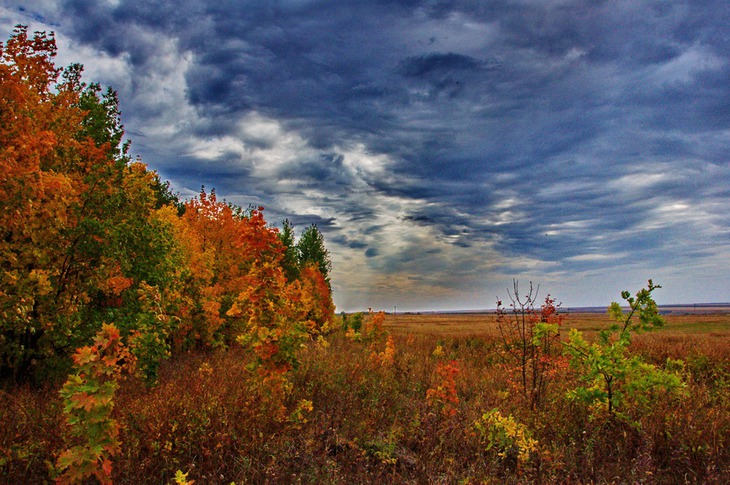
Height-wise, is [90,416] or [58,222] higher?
[58,222]

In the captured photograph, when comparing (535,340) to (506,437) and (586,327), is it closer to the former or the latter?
(506,437)

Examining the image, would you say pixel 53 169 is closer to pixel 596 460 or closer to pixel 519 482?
pixel 519 482

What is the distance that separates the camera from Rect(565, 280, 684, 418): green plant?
6.10 m

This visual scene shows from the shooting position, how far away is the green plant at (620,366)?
6.10m

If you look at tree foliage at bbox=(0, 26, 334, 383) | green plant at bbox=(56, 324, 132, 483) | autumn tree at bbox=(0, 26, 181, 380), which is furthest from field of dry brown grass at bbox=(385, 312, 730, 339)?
autumn tree at bbox=(0, 26, 181, 380)

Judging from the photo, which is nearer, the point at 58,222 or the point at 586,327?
the point at 58,222

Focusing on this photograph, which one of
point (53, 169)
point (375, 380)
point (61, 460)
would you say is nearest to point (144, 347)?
point (61, 460)

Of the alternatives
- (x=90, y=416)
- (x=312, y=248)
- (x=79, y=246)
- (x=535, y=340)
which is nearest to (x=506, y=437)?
(x=535, y=340)

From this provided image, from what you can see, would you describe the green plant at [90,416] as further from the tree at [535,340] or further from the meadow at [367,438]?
the tree at [535,340]

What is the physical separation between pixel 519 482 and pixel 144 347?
7.02 metres

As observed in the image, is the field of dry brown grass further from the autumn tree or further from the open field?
the autumn tree

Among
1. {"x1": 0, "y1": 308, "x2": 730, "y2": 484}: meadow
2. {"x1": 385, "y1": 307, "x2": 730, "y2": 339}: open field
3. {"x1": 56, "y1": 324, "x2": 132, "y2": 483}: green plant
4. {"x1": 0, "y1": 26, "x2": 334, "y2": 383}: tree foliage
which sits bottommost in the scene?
{"x1": 385, "y1": 307, "x2": 730, "y2": 339}: open field

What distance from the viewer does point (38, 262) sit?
918cm

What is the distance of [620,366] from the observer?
6.20m
